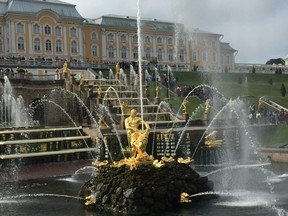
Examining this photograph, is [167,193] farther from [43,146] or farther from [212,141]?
[212,141]

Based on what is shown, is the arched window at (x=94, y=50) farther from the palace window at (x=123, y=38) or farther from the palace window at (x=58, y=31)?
the palace window at (x=58, y=31)

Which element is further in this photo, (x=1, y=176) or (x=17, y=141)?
(x=17, y=141)

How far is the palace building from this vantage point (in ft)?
194

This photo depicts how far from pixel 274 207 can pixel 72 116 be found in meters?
18.8

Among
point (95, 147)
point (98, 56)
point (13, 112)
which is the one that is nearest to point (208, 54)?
point (98, 56)

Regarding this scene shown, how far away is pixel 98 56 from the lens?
67.3m

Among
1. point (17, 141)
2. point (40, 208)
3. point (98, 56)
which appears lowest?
point (40, 208)

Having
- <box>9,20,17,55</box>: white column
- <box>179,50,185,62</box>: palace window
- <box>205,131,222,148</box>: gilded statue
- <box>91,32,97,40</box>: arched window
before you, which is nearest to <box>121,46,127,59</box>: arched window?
<box>91,32,97,40</box>: arched window

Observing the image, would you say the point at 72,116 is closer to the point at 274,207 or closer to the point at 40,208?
the point at 40,208

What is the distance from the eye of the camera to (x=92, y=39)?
6681cm

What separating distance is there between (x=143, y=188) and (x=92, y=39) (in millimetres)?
55971

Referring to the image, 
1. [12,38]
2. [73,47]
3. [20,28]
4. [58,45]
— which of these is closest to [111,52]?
[73,47]

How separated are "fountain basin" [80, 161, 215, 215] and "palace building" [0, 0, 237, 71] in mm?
39097

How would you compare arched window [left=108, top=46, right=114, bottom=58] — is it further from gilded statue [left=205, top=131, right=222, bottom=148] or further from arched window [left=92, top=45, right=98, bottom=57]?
gilded statue [left=205, top=131, right=222, bottom=148]
